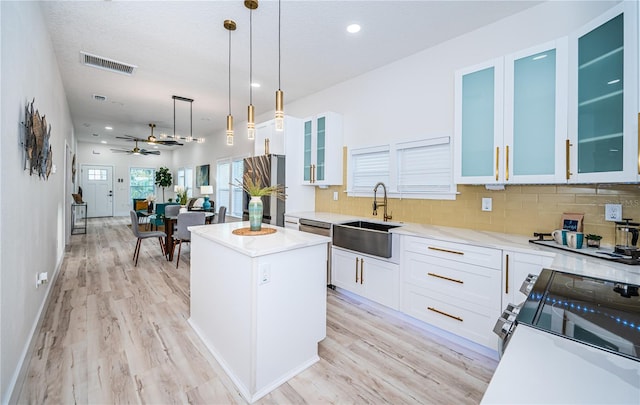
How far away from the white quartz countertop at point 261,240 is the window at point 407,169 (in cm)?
160

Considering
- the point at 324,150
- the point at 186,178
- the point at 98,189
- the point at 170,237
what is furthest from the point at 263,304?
the point at 98,189

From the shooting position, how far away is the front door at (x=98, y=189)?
9930mm

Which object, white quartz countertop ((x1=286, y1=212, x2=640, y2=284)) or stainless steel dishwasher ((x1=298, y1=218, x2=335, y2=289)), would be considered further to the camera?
stainless steel dishwasher ((x1=298, y1=218, x2=335, y2=289))

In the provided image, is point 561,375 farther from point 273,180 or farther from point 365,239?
point 273,180

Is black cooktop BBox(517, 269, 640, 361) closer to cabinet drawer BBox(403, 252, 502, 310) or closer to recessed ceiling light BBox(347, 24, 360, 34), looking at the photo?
cabinet drawer BBox(403, 252, 502, 310)

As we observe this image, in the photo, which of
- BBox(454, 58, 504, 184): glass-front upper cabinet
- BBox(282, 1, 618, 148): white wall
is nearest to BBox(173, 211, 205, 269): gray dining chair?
BBox(282, 1, 618, 148): white wall

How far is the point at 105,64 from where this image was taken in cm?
356

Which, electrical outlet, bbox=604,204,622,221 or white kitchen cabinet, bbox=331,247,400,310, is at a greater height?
electrical outlet, bbox=604,204,622,221

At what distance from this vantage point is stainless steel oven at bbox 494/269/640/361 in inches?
29.8

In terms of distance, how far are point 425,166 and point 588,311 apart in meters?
2.28

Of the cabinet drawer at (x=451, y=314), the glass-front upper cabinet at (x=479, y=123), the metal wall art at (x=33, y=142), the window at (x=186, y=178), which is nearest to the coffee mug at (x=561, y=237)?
the glass-front upper cabinet at (x=479, y=123)

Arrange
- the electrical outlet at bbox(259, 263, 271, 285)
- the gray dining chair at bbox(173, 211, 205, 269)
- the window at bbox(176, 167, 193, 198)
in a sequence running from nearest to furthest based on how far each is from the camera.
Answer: the electrical outlet at bbox(259, 263, 271, 285), the gray dining chair at bbox(173, 211, 205, 269), the window at bbox(176, 167, 193, 198)

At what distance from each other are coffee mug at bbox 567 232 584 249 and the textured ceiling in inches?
76.1

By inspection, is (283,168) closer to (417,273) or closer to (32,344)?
(417,273)
